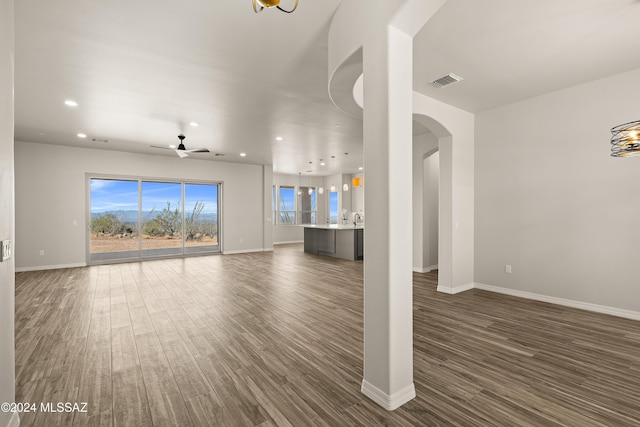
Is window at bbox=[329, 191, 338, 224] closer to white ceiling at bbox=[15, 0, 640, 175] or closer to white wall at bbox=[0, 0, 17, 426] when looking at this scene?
white ceiling at bbox=[15, 0, 640, 175]

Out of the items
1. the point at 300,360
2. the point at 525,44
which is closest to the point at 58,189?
the point at 300,360

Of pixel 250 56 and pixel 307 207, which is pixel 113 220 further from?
pixel 307 207

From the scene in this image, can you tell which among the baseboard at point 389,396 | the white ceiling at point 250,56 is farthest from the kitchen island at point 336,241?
the baseboard at point 389,396

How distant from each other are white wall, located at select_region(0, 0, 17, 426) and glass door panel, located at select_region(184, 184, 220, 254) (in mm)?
7547

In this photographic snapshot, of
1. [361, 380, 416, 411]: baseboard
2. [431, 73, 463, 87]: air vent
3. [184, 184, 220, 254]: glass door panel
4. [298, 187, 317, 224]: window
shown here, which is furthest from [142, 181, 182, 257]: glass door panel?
[361, 380, 416, 411]: baseboard

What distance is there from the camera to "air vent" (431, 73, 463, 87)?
3517mm

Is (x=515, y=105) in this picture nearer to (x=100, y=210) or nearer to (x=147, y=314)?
(x=147, y=314)

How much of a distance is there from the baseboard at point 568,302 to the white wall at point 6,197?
5686 mm

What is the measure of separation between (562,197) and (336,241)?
5.49m

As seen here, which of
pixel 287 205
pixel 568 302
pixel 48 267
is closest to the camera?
pixel 568 302

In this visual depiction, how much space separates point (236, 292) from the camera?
16.0 ft

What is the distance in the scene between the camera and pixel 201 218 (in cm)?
935

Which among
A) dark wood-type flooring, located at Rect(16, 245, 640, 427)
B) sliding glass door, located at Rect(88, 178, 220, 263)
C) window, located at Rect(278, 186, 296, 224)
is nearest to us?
dark wood-type flooring, located at Rect(16, 245, 640, 427)

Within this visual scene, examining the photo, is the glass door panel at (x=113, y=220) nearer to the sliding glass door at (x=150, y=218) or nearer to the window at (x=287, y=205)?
the sliding glass door at (x=150, y=218)
